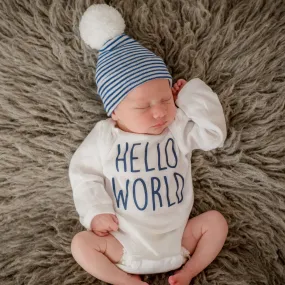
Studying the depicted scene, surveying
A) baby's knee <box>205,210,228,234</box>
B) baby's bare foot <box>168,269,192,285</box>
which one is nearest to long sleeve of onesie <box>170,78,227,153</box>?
baby's knee <box>205,210,228,234</box>

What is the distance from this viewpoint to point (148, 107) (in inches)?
42.4

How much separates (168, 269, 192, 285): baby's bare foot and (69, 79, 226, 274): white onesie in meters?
0.03

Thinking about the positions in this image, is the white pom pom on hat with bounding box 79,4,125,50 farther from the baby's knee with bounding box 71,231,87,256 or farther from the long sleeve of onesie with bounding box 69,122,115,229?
the baby's knee with bounding box 71,231,87,256

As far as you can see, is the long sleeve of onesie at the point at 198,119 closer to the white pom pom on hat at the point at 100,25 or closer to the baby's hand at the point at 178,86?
the baby's hand at the point at 178,86

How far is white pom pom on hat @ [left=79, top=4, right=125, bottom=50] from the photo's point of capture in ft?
3.56

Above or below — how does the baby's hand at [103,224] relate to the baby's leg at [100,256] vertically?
above

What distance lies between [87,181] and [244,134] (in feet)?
1.19

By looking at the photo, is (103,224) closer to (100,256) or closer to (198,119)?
(100,256)

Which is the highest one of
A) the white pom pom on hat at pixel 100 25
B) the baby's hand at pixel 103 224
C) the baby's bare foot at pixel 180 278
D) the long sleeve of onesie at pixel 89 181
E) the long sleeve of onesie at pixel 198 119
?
the white pom pom on hat at pixel 100 25

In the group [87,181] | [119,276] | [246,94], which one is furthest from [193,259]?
[246,94]

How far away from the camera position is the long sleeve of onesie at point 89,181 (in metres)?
1.09

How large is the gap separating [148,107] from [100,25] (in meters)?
0.20

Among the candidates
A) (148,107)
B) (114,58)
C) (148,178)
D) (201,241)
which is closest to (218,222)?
(201,241)

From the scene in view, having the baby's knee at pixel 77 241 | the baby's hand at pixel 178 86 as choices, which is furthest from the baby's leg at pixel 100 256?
the baby's hand at pixel 178 86
